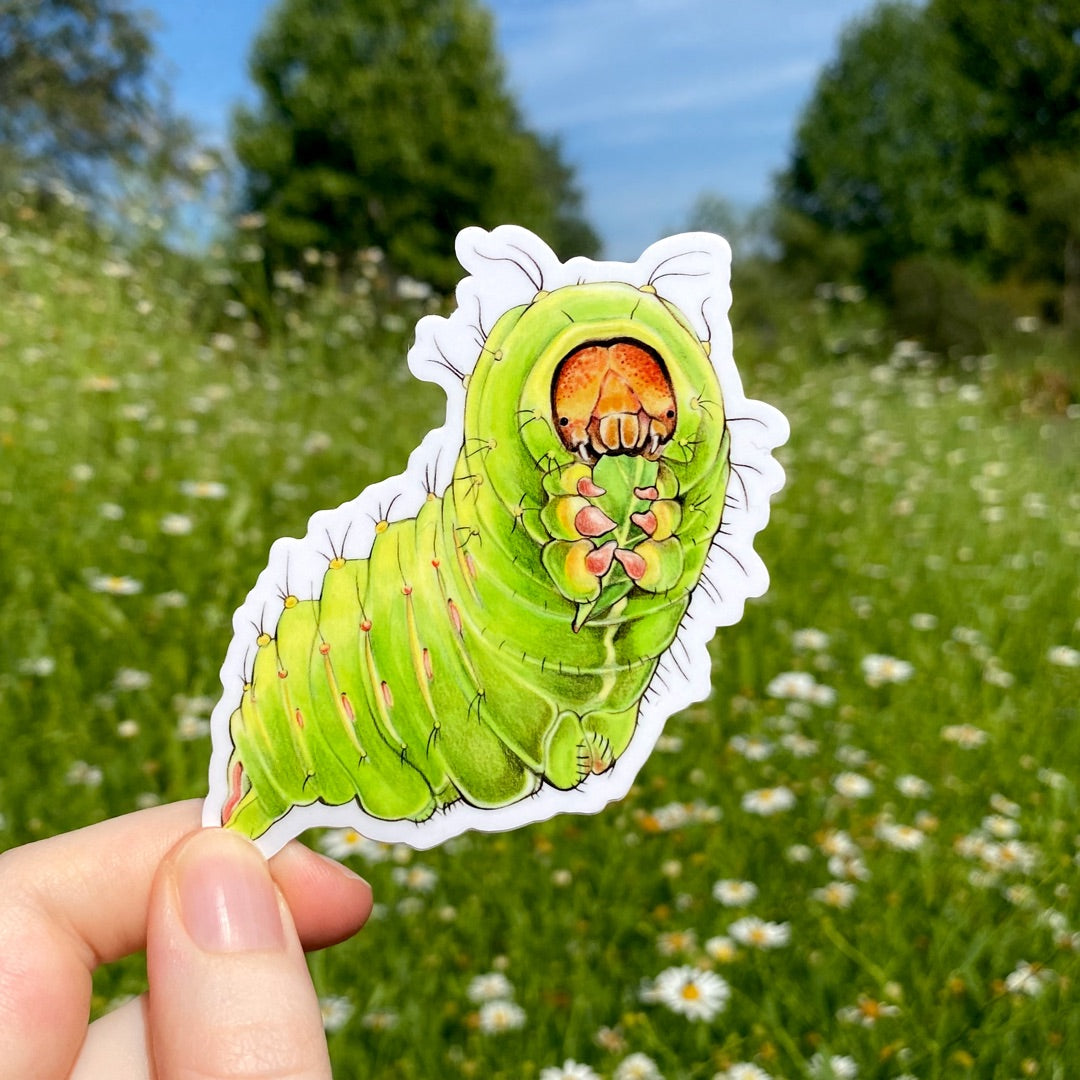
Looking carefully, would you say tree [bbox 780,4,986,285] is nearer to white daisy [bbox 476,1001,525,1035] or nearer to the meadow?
the meadow

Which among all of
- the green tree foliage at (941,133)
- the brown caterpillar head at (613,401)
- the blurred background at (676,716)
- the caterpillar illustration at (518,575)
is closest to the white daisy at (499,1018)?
the blurred background at (676,716)

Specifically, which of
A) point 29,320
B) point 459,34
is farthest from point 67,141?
point 29,320

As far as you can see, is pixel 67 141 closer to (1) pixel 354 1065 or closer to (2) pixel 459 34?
(2) pixel 459 34

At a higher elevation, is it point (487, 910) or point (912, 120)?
point (912, 120)

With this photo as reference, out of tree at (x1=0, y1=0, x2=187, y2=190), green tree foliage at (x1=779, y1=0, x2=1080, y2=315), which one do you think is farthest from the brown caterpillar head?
green tree foliage at (x1=779, y1=0, x2=1080, y2=315)

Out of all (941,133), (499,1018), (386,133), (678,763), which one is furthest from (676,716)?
(941,133)

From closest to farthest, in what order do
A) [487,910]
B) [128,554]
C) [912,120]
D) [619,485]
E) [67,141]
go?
[619,485] → [487,910] → [128,554] → [67,141] → [912,120]

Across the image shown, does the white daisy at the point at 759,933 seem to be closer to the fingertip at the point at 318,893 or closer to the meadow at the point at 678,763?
the meadow at the point at 678,763
